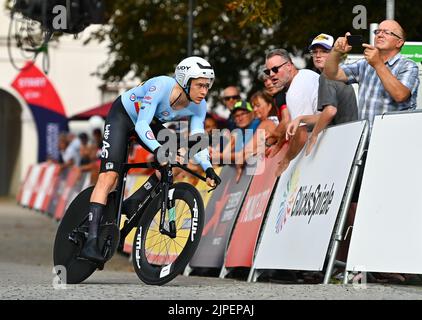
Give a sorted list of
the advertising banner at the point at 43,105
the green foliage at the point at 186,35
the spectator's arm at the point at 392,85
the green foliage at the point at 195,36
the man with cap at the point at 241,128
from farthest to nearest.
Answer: the advertising banner at the point at 43,105 < the green foliage at the point at 186,35 < the green foliage at the point at 195,36 < the man with cap at the point at 241,128 < the spectator's arm at the point at 392,85

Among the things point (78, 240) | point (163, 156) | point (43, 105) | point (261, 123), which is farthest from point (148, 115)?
point (43, 105)

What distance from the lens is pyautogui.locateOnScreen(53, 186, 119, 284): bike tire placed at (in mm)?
9531

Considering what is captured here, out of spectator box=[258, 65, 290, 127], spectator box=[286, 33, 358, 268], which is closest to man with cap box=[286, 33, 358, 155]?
spectator box=[286, 33, 358, 268]

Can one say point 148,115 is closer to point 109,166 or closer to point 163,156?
point 163,156

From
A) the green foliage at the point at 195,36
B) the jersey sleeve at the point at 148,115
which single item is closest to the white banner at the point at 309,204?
the jersey sleeve at the point at 148,115

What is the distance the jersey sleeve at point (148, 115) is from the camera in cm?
922

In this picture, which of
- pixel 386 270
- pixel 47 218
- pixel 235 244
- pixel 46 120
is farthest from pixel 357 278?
pixel 46 120

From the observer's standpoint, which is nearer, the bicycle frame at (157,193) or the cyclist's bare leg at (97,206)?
the bicycle frame at (157,193)

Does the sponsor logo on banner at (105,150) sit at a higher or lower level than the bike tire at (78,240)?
higher

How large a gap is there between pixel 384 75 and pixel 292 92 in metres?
1.57

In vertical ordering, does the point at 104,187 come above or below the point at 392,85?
below

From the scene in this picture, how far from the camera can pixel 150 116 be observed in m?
9.30

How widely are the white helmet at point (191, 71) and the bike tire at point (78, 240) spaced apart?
1019 millimetres

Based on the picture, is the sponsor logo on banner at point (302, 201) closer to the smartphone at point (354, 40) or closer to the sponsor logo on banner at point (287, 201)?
the sponsor logo on banner at point (287, 201)
